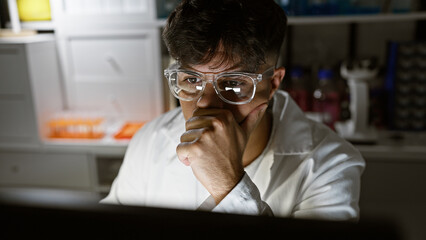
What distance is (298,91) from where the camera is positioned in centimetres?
238

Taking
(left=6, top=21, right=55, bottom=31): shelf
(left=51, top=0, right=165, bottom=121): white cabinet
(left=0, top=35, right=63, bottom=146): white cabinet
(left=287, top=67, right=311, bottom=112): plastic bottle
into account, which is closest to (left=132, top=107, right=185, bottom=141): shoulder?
(left=51, top=0, right=165, bottom=121): white cabinet

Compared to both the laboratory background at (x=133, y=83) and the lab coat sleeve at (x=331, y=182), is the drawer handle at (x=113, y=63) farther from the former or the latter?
the lab coat sleeve at (x=331, y=182)

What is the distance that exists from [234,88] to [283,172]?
330mm

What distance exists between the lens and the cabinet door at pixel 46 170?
7.98ft

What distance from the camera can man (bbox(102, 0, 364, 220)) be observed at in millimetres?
771

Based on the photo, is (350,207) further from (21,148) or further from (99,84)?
(21,148)

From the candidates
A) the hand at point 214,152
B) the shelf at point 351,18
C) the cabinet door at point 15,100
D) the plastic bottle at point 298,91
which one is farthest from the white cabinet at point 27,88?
the hand at point 214,152

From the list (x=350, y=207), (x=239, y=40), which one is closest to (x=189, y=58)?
(x=239, y=40)

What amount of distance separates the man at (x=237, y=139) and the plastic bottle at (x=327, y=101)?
46.4 inches

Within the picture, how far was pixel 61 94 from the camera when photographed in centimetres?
259

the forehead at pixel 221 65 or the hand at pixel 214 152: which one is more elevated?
the forehead at pixel 221 65

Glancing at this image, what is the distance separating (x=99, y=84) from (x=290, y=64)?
1250 millimetres

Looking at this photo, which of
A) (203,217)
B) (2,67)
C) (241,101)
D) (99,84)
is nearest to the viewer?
(203,217)

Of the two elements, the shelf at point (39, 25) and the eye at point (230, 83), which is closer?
the eye at point (230, 83)
